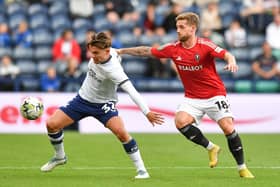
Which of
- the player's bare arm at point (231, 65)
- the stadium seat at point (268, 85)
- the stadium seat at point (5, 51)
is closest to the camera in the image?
the player's bare arm at point (231, 65)

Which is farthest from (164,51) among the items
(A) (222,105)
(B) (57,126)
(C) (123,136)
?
(B) (57,126)

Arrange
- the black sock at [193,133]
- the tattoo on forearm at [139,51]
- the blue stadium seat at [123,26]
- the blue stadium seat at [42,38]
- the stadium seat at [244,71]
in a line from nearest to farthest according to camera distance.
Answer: the black sock at [193,133], the tattoo on forearm at [139,51], the stadium seat at [244,71], the blue stadium seat at [42,38], the blue stadium seat at [123,26]

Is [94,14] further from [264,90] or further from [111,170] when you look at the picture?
[111,170]

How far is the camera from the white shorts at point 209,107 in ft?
38.8

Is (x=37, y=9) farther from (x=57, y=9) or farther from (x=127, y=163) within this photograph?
(x=127, y=163)

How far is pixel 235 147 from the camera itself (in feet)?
38.3

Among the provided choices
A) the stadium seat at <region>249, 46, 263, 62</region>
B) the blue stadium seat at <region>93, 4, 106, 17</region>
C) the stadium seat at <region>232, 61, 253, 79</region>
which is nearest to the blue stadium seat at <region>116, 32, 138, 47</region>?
the blue stadium seat at <region>93, 4, 106, 17</region>

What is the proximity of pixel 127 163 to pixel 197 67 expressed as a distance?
2781mm

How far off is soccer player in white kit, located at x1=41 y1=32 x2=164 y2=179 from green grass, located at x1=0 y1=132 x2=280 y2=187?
1.69ft

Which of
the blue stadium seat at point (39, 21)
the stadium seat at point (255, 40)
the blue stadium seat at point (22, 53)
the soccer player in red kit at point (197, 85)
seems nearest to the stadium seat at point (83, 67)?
the blue stadium seat at point (22, 53)

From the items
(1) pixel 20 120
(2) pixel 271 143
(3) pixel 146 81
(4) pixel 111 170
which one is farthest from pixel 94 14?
(4) pixel 111 170

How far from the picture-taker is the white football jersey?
11172 millimetres

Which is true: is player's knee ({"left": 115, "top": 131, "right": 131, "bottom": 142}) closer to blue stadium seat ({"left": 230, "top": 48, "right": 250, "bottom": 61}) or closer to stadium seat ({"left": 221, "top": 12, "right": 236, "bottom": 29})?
blue stadium seat ({"left": 230, "top": 48, "right": 250, "bottom": 61})

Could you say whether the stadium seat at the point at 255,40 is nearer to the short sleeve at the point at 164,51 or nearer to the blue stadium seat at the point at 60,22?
the blue stadium seat at the point at 60,22
